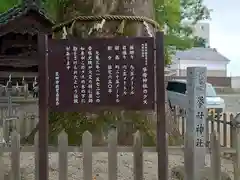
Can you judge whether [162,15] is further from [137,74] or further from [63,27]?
[137,74]

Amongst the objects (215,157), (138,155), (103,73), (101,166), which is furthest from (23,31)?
(215,157)

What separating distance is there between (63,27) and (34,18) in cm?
53

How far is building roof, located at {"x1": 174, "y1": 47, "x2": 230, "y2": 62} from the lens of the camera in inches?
1623

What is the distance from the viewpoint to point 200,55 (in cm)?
4228

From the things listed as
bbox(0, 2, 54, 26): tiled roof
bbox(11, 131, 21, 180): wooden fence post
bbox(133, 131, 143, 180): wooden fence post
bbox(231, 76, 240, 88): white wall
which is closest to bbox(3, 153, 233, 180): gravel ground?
bbox(11, 131, 21, 180): wooden fence post

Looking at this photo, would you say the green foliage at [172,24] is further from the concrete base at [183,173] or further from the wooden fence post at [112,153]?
the wooden fence post at [112,153]

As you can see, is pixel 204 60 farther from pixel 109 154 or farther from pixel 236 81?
pixel 109 154

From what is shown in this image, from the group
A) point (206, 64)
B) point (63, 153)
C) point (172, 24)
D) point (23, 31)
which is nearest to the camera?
point (63, 153)

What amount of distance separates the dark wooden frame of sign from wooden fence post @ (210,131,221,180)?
1.78 ft

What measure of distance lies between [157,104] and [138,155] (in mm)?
550

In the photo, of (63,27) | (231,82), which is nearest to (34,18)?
(63,27)

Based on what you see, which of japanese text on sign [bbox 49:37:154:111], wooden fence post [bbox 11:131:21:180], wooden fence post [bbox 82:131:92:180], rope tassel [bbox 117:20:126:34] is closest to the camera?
japanese text on sign [bbox 49:37:154:111]

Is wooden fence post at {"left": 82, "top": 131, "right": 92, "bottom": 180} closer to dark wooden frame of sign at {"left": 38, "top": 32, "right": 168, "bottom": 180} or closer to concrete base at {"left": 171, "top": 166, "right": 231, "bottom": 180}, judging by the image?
dark wooden frame of sign at {"left": 38, "top": 32, "right": 168, "bottom": 180}

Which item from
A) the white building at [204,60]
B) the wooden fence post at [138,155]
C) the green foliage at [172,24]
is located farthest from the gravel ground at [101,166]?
the white building at [204,60]
